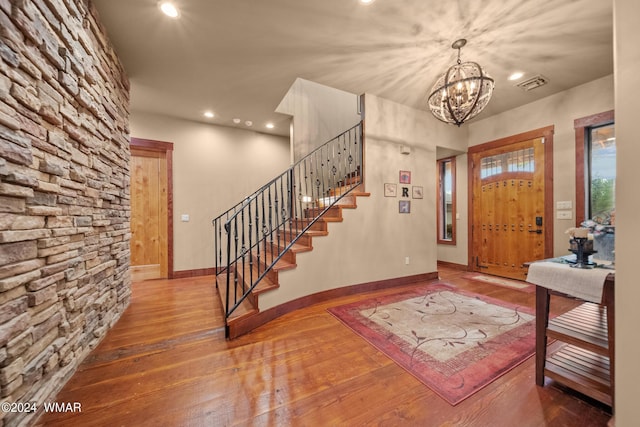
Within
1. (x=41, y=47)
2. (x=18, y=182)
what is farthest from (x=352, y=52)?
(x=18, y=182)

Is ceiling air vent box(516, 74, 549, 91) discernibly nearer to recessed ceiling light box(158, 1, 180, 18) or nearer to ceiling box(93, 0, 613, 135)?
ceiling box(93, 0, 613, 135)

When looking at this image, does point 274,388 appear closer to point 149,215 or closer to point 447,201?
point 149,215

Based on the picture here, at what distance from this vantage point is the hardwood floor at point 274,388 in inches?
51.1

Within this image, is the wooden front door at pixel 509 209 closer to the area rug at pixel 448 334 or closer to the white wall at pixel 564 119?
the white wall at pixel 564 119

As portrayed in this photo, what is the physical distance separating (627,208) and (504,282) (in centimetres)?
367

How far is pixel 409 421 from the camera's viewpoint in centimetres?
128

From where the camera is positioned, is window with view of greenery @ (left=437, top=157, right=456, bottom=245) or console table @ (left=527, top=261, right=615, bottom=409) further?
window with view of greenery @ (left=437, top=157, right=456, bottom=245)

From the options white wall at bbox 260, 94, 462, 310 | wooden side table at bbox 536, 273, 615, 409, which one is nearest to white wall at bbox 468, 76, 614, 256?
white wall at bbox 260, 94, 462, 310

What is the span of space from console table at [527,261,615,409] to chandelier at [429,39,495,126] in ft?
5.08

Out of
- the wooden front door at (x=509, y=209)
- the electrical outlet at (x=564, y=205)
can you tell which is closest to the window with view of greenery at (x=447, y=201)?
the wooden front door at (x=509, y=209)

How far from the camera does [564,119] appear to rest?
3.53m

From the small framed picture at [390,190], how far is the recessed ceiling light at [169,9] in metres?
3.08

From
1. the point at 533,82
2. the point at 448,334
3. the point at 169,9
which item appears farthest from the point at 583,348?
the point at 169,9

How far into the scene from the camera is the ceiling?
206 centimetres
